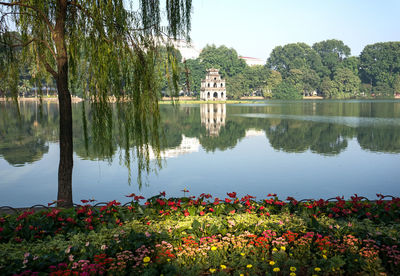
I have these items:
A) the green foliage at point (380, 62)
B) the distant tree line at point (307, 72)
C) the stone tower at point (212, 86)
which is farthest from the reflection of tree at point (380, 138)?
the green foliage at point (380, 62)

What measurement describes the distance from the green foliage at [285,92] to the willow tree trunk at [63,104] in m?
81.0

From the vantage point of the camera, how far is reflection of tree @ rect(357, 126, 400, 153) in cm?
1781

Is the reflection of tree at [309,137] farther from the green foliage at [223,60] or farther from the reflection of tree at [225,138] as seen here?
the green foliage at [223,60]

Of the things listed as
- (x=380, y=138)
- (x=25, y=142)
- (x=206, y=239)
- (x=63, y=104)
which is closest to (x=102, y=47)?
(x=63, y=104)

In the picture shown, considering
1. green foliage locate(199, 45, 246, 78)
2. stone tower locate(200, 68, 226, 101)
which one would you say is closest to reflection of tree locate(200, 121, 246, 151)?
stone tower locate(200, 68, 226, 101)

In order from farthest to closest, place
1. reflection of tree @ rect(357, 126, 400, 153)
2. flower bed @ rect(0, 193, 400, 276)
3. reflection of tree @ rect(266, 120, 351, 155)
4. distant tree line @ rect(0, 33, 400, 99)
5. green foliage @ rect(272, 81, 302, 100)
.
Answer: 1. green foliage @ rect(272, 81, 302, 100)
2. distant tree line @ rect(0, 33, 400, 99)
3. reflection of tree @ rect(266, 120, 351, 155)
4. reflection of tree @ rect(357, 126, 400, 153)
5. flower bed @ rect(0, 193, 400, 276)

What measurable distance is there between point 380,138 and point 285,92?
211 feet

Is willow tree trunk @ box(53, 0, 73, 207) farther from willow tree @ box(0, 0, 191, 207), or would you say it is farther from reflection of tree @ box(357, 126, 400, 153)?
reflection of tree @ box(357, 126, 400, 153)

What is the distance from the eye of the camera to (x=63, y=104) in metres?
5.20

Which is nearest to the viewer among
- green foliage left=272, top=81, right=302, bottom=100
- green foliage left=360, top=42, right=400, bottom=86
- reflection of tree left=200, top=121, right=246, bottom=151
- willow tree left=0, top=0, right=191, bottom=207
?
willow tree left=0, top=0, right=191, bottom=207

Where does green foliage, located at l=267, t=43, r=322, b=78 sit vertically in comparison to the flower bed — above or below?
above

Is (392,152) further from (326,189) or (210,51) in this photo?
(210,51)

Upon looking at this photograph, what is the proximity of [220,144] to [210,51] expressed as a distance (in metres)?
67.7

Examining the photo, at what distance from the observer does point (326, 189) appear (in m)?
10.7
